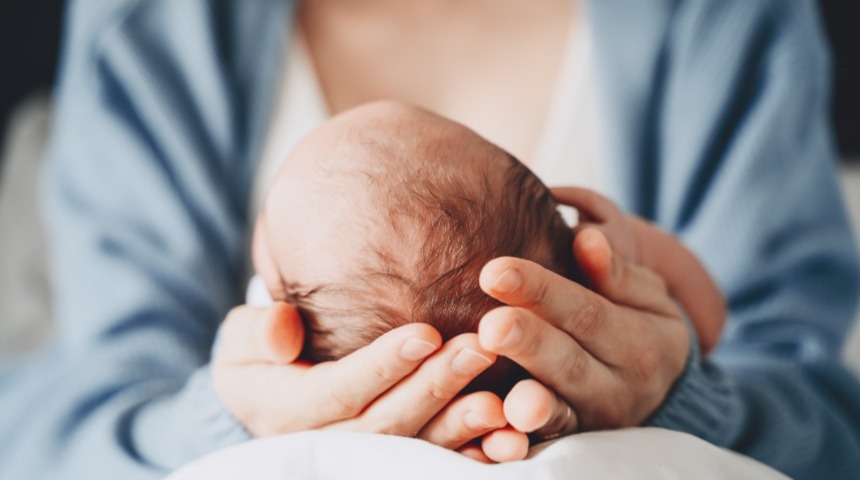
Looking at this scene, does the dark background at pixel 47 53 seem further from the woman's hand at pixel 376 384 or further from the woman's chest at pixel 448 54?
the woman's hand at pixel 376 384

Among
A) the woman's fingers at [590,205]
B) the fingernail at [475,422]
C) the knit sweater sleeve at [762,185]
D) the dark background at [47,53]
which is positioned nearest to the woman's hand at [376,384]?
the fingernail at [475,422]

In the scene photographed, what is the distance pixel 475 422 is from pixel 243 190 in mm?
523

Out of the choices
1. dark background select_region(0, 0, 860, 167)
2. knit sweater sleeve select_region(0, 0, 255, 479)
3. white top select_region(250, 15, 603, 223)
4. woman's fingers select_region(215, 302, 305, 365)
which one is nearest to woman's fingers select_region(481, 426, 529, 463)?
woman's fingers select_region(215, 302, 305, 365)

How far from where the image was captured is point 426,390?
0.35 m

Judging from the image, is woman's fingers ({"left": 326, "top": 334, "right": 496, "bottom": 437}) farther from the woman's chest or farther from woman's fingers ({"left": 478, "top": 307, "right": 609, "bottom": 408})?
the woman's chest

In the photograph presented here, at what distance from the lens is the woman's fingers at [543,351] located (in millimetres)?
317

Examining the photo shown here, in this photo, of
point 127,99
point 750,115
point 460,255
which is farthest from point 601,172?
point 127,99

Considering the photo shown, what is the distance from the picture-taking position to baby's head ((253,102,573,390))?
1.17 feet

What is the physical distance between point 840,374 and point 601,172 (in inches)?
11.1

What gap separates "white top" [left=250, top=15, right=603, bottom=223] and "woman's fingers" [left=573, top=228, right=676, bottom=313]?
7.6 inches

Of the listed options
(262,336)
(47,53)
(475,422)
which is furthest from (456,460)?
(47,53)

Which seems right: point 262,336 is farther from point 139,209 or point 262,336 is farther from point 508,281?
point 139,209

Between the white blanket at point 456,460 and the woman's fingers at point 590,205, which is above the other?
the woman's fingers at point 590,205

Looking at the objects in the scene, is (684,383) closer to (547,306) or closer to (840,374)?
(547,306)
